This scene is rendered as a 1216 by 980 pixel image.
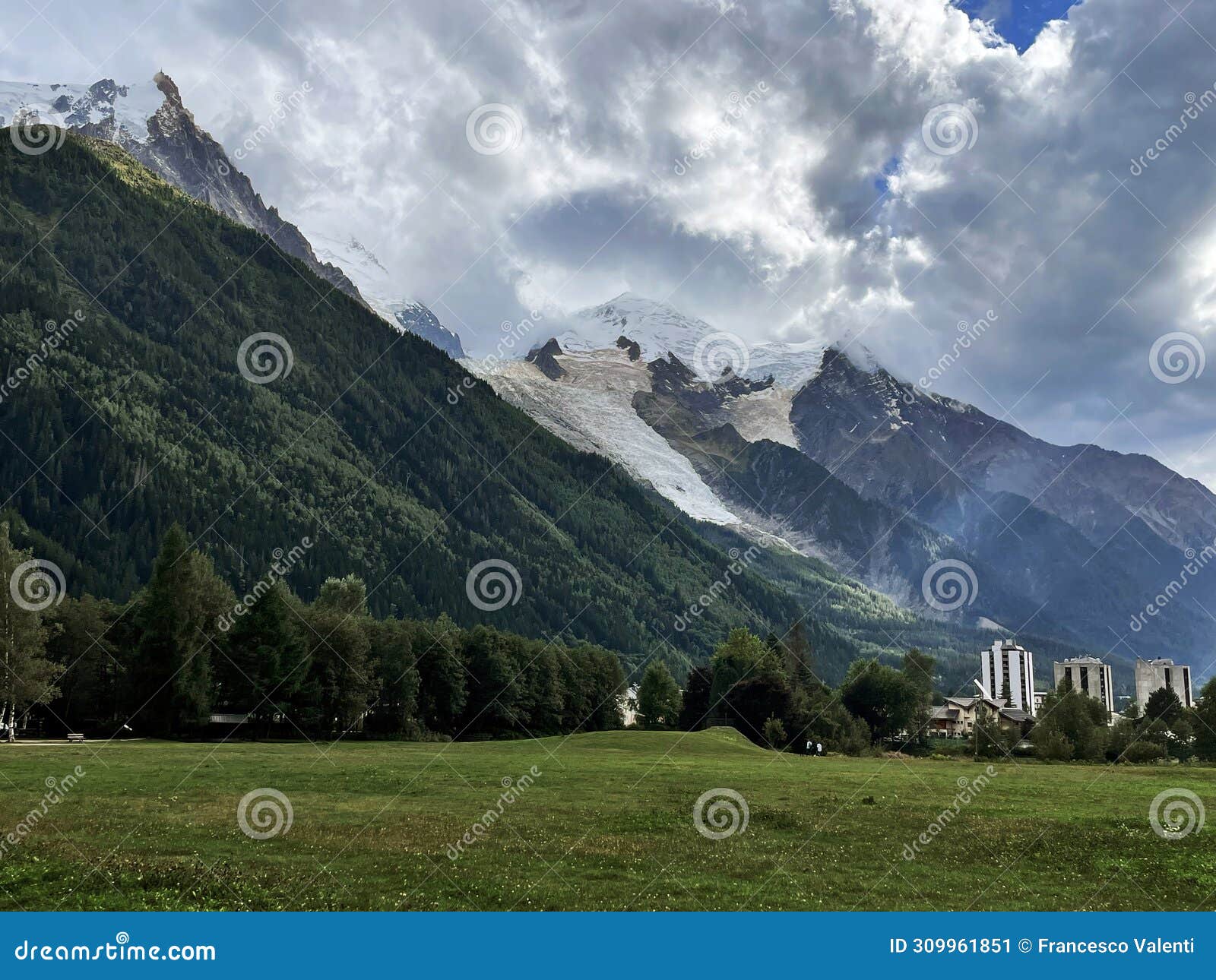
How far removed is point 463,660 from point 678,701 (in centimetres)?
3836

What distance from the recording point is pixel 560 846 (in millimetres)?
31578

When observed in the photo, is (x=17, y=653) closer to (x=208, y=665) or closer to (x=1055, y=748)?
(x=208, y=665)

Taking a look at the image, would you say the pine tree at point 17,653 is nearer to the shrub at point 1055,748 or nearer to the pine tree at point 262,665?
the pine tree at point 262,665

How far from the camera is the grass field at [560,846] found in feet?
84.1

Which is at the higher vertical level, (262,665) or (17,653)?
(262,665)

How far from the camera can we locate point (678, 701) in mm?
142000

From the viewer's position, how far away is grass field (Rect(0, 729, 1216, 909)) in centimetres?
2564

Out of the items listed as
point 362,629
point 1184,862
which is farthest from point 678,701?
point 1184,862

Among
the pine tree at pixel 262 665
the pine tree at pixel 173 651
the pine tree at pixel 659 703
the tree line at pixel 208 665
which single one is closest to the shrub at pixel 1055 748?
the pine tree at pixel 659 703

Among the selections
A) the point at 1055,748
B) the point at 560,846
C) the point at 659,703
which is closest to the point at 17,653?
the point at 560,846

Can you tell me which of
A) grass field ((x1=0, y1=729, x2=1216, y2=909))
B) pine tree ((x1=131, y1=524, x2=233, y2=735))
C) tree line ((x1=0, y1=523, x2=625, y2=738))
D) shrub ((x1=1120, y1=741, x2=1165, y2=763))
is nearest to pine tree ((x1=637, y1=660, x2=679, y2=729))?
tree line ((x1=0, y1=523, x2=625, y2=738))

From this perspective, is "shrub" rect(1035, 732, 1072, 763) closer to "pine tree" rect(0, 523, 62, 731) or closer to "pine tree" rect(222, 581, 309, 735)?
"pine tree" rect(222, 581, 309, 735)

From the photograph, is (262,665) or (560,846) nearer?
(560,846)

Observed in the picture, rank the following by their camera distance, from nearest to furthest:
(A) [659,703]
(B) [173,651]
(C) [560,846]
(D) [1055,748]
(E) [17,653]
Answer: (C) [560,846], (E) [17,653], (B) [173,651], (D) [1055,748], (A) [659,703]
